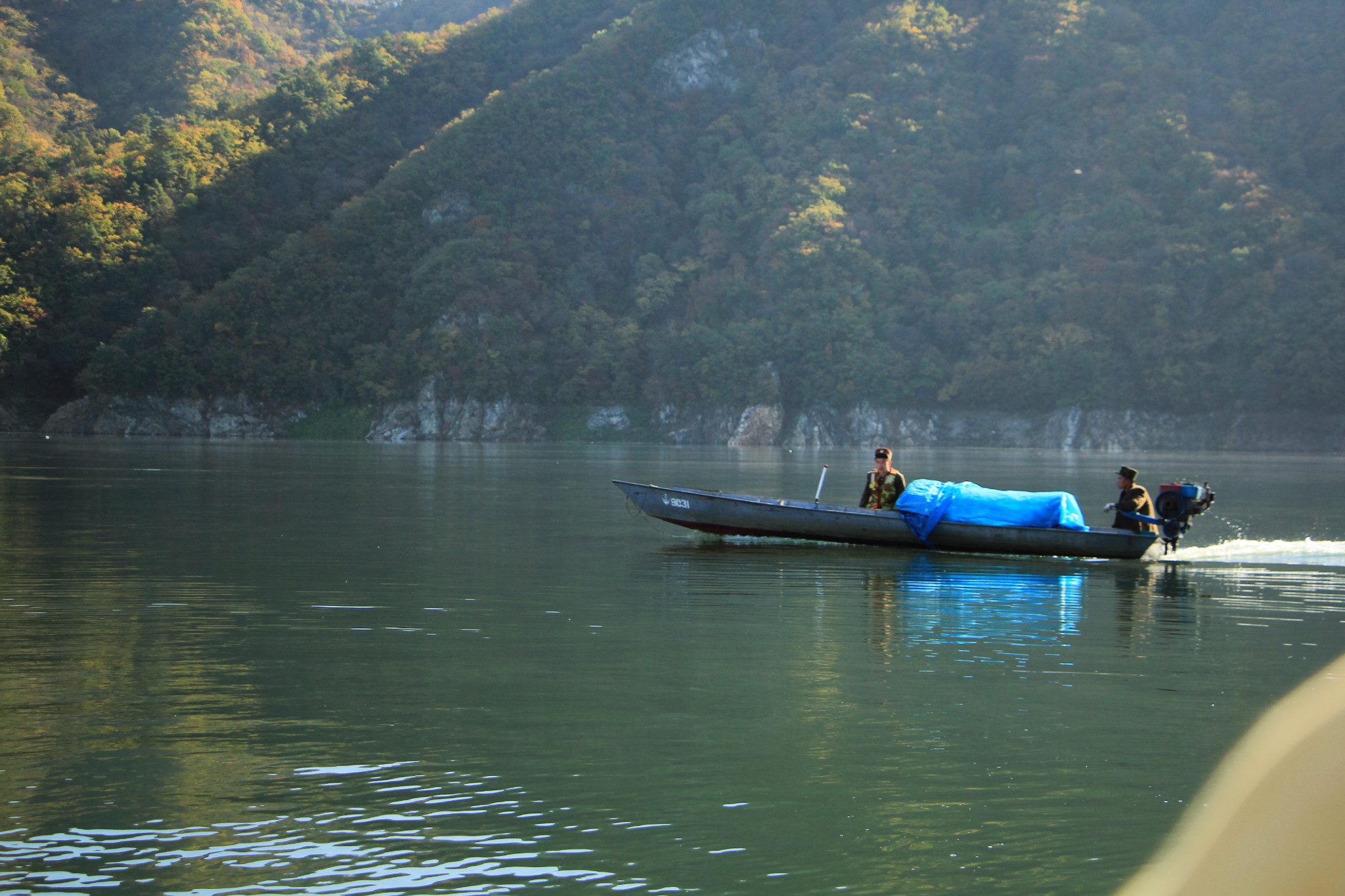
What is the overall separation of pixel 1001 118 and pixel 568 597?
14499 cm

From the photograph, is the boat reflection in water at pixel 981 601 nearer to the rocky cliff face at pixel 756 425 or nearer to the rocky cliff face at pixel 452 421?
the rocky cliff face at pixel 756 425

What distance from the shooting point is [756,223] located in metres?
145

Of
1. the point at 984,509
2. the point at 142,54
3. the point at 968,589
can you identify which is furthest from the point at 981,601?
the point at 142,54

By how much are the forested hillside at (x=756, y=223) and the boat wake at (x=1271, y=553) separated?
9270 centimetres

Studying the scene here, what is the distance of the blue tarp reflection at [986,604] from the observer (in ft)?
49.5

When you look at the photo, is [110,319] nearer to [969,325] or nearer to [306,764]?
[969,325]

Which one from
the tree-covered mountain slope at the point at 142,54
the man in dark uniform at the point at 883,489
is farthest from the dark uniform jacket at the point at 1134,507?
the tree-covered mountain slope at the point at 142,54

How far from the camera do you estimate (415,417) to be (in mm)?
128625

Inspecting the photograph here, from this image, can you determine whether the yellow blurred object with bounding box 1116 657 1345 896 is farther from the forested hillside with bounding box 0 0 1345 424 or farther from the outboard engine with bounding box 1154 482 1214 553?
the forested hillside with bounding box 0 0 1345 424

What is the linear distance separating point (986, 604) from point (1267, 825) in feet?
31.8

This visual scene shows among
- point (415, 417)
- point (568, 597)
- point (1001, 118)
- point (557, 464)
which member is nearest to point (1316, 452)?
point (1001, 118)

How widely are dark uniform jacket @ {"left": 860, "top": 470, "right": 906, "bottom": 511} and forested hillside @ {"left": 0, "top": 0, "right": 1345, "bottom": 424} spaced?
96700 millimetres

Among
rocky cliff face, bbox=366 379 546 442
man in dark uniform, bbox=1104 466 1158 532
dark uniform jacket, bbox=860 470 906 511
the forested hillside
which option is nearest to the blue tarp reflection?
man in dark uniform, bbox=1104 466 1158 532

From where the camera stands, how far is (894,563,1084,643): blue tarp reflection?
49.5 ft
